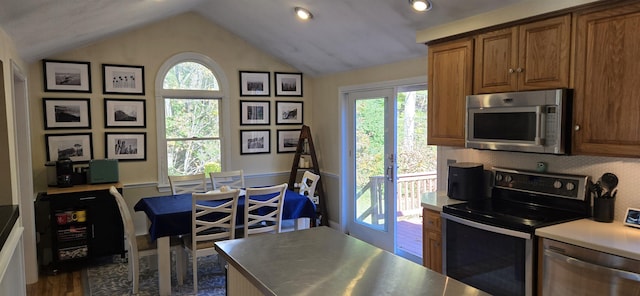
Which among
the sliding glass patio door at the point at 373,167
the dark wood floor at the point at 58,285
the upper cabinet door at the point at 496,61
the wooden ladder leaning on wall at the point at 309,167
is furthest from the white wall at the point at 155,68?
the upper cabinet door at the point at 496,61

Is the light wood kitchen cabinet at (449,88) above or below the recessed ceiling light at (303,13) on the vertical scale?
below

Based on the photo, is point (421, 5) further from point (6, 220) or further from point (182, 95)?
point (182, 95)

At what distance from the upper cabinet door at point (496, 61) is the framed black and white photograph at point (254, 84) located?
124 inches

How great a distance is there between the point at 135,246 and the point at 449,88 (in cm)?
285

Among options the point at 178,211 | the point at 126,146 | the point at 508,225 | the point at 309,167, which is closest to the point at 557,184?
the point at 508,225

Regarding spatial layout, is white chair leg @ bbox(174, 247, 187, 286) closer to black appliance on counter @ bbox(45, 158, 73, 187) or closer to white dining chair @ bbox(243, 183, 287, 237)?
white dining chair @ bbox(243, 183, 287, 237)

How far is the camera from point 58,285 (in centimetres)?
391

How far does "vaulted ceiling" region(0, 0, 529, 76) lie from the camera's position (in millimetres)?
2898

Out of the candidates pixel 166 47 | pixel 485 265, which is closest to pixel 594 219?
pixel 485 265

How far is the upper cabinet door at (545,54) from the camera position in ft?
8.41

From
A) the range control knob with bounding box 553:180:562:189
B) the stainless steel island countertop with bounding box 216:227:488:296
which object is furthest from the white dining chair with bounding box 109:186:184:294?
the range control knob with bounding box 553:180:562:189

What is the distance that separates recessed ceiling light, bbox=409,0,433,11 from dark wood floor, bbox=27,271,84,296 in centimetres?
361

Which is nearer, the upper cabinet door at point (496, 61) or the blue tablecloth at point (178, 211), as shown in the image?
the upper cabinet door at point (496, 61)

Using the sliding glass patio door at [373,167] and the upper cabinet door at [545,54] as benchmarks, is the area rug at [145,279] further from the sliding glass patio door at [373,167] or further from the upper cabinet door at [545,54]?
the upper cabinet door at [545,54]
